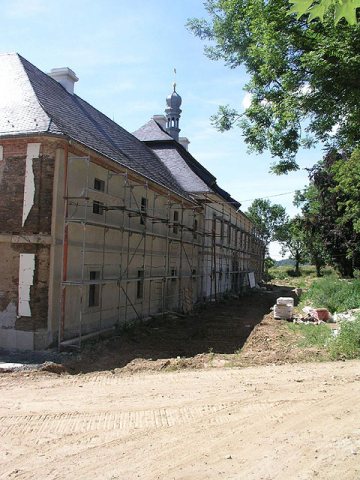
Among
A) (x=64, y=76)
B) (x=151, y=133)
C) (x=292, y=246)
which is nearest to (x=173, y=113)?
(x=151, y=133)

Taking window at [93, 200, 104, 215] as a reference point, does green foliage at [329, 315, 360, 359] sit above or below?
below

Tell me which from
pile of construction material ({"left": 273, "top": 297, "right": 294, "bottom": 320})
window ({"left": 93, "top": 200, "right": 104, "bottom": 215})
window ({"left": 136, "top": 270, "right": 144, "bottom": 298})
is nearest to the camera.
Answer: window ({"left": 93, "top": 200, "right": 104, "bottom": 215})

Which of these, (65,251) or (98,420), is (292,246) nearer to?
(65,251)

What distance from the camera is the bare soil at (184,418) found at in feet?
14.9

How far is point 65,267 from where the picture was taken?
11.9 metres

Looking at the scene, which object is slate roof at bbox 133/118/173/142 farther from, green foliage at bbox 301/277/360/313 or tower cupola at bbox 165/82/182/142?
green foliage at bbox 301/277/360/313

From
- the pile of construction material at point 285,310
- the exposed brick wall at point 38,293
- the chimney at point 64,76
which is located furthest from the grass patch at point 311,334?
the chimney at point 64,76

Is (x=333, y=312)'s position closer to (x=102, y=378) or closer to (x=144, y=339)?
(x=144, y=339)

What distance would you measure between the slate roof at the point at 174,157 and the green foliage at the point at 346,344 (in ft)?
45.9

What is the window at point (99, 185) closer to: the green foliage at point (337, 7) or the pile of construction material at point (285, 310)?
the pile of construction material at point (285, 310)

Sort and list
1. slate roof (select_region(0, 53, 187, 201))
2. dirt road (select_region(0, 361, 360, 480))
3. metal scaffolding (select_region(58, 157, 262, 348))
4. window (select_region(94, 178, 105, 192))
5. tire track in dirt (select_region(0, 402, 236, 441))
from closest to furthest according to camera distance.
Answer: dirt road (select_region(0, 361, 360, 480)), tire track in dirt (select_region(0, 402, 236, 441)), slate roof (select_region(0, 53, 187, 201)), metal scaffolding (select_region(58, 157, 262, 348)), window (select_region(94, 178, 105, 192))

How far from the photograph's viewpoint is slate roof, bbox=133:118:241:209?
81.7 feet

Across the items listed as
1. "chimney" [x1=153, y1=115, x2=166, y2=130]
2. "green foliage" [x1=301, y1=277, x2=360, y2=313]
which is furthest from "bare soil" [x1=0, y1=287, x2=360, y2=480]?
"chimney" [x1=153, y1=115, x2=166, y2=130]

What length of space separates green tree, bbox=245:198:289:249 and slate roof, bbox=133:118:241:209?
176 feet
